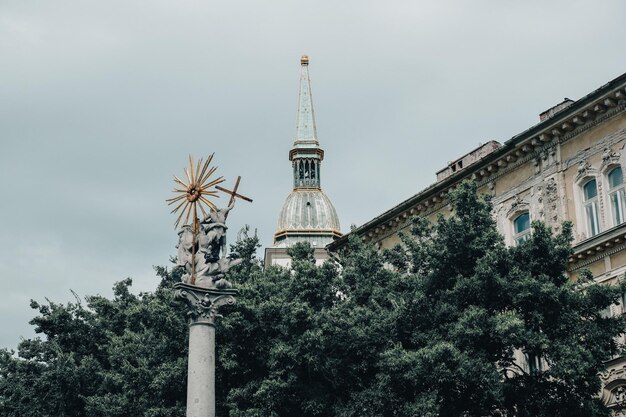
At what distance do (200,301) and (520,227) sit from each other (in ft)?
59.7

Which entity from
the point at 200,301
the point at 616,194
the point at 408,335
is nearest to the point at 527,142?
the point at 616,194

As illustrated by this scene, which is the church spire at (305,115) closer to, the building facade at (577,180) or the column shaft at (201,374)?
the building facade at (577,180)

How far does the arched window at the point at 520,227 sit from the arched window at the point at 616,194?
4646 mm

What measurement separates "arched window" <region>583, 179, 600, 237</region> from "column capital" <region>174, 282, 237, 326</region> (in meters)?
16.4

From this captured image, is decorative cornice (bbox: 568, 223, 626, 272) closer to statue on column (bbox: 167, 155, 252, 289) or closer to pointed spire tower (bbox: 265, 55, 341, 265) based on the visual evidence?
statue on column (bbox: 167, 155, 252, 289)

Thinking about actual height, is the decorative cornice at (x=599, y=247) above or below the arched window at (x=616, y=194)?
below

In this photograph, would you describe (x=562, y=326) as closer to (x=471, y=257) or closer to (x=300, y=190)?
(x=471, y=257)

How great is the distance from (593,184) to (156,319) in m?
17.2

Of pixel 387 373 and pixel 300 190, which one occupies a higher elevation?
pixel 300 190

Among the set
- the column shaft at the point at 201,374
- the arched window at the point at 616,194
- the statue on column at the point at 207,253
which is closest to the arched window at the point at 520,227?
the arched window at the point at 616,194

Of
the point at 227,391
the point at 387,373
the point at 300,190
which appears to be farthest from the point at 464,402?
the point at 300,190

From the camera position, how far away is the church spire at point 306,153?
79.6 m

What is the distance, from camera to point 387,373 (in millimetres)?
34719

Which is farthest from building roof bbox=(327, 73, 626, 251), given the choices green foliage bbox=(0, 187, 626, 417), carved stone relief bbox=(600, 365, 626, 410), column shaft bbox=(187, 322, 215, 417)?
column shaft bbox=(187, 322, 215, 417)
